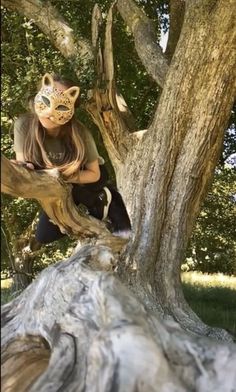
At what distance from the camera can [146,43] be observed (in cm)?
581

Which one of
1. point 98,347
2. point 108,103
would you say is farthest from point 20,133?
point 108,103

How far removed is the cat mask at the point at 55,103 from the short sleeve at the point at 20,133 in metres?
0.08

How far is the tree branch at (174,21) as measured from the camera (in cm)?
677

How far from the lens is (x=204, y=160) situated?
5.11 metres

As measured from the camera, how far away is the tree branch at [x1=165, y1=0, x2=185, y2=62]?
22.2 feet

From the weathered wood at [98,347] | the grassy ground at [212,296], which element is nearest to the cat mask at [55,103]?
the weathered wood at [98,347]

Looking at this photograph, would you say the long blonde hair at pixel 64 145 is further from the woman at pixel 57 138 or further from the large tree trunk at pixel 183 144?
the large tree trunk at pixel 183 144

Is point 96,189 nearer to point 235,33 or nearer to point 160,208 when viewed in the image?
point 160,208

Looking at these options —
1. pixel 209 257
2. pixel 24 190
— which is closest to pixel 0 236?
pixel 24 190

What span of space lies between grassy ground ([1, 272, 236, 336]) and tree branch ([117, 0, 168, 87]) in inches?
97.8

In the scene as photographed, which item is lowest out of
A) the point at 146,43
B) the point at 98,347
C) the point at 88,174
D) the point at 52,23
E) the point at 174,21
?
the point at 98,347

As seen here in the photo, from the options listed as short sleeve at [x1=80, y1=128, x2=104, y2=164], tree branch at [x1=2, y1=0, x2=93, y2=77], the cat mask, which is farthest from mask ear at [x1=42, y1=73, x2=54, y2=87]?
tree branch at [x1=2, y1=0, x2=93, y2=77]

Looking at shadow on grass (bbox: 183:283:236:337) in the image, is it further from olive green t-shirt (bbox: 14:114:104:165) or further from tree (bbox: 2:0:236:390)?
olive green t-shirt (bbox: 14:114:104:165)

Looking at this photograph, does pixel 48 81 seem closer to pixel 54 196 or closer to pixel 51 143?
pixel 51 143
